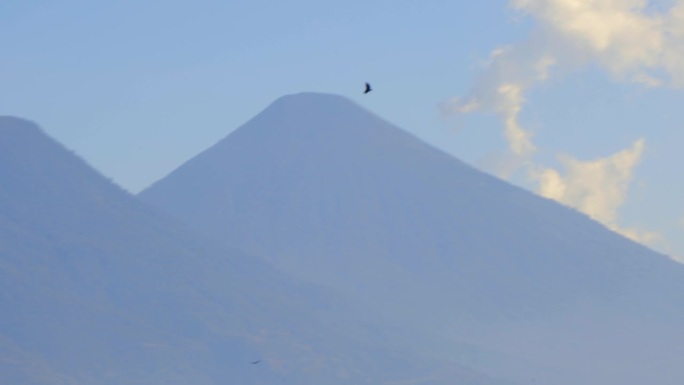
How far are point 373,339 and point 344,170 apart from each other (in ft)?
151

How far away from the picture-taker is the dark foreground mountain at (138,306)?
126 m

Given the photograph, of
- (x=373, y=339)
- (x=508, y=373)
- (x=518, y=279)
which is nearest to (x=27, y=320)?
(x=373, y=339)

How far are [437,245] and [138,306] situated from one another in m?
42.9

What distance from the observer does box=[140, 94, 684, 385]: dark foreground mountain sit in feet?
502

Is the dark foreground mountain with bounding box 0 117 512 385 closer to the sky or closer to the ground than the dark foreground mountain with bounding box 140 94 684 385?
closer to the ground

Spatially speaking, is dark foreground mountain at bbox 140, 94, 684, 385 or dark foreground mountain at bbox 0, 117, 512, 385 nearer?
dark foreground mountain at bbox 0, 117, 512, 385

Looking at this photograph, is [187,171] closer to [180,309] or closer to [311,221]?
[311,221]

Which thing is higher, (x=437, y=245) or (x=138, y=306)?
(x=437, y=245)

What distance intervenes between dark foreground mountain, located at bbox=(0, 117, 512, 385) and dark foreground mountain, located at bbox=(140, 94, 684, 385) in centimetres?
1100

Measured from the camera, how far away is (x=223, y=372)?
5030 inches

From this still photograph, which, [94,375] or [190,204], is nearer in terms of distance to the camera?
[94,375]

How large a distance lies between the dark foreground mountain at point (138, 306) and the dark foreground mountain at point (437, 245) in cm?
1100

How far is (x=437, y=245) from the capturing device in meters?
172

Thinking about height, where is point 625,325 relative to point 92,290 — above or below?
above
